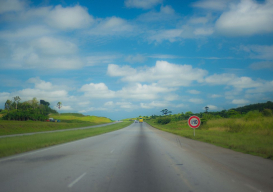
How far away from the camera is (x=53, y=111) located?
179 m

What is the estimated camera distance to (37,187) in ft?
20.8

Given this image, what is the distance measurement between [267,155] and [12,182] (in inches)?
467

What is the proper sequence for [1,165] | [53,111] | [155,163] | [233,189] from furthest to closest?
[53,111]
[155,163]
[1,165]
[233,189]

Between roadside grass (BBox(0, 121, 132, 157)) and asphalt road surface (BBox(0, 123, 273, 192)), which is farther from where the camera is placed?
roadside grass (BBox(0, 121, 132, 157))

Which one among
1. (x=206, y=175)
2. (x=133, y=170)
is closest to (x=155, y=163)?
(x=133, y=170)

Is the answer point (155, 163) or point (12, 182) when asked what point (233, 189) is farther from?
point (12, 182)

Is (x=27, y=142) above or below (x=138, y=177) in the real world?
below

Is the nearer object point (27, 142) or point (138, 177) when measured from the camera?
point (138, 177)

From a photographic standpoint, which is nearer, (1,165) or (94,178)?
(94,178)

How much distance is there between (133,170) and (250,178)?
4.10 meters

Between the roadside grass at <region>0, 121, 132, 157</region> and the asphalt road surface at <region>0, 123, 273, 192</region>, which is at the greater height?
the asphalt road surface at <region>0, 123, 273, 192</region>

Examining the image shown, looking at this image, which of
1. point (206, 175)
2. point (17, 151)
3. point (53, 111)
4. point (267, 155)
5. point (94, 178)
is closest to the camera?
point (94, 178)

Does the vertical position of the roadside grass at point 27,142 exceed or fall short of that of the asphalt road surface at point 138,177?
it falls short

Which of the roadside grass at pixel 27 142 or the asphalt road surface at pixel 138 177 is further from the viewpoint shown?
the roadside grass at pixel 27 142
